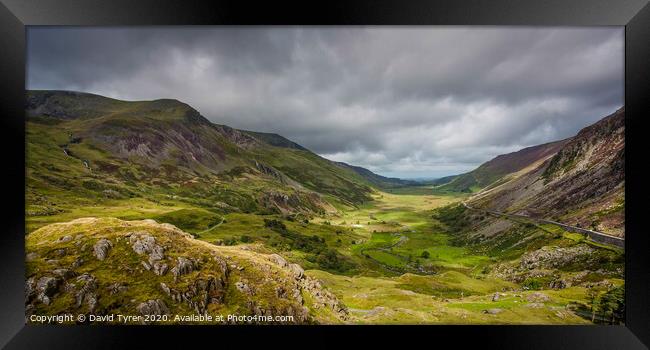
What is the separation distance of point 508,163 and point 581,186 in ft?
71.2

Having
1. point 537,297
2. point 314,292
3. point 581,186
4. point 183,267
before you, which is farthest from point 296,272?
point 581,186

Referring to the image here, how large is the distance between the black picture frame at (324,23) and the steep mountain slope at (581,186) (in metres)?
21.1

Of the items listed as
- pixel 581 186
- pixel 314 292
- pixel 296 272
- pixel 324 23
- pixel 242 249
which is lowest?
pixel 314 292

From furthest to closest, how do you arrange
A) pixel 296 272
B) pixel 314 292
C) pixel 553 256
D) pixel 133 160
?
pixel 133 160 < pixel 553 256 < pixel 296 272 < pixel 314 292

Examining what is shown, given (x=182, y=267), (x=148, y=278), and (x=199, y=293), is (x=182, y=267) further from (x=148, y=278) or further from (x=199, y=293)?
(x=199, y=293)

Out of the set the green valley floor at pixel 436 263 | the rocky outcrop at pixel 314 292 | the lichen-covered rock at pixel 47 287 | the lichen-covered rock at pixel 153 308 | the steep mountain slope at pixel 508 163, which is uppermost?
the steep mountain slope at pixel 508 163

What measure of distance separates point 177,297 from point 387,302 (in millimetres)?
16914

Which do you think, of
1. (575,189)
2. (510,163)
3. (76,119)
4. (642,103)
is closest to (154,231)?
(642,103)

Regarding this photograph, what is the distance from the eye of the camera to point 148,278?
14.9 meters

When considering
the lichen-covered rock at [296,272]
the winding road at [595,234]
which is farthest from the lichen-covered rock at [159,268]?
the winding road at [595,234]

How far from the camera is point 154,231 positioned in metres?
17.2

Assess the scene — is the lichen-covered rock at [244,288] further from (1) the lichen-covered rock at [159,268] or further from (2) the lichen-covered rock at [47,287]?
(2) the lichen-covered rock at [47,287]

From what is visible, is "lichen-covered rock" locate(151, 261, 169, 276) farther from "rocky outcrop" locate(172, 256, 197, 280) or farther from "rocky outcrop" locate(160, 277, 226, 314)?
"rocky outcrop" locate(160, 277, 226, 314)

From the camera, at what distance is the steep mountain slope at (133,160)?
43906mm
